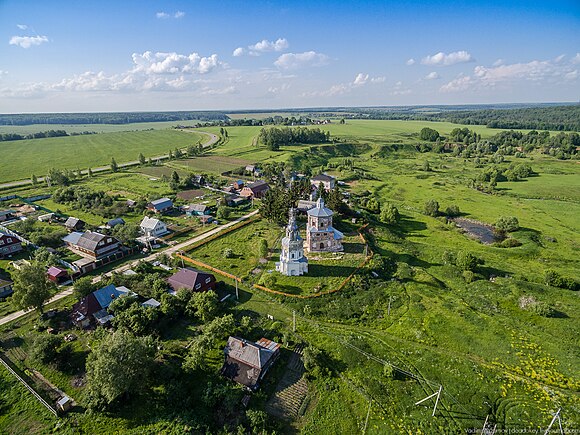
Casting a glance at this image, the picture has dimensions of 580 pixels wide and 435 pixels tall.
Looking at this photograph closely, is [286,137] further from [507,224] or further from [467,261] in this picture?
[467,261]

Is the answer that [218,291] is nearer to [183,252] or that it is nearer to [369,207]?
[183,252]

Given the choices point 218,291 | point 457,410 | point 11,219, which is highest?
point 11,219

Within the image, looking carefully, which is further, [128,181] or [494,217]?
[128,181]

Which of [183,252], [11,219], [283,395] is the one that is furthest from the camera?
[11,219]

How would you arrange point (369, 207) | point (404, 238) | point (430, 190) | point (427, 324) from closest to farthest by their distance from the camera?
1. point (427, 324)
2. point (404, 238)
3. point (369, 207)
4. point (430, 190)

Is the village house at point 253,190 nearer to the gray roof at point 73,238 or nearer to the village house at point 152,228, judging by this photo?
the village house at point 152,228

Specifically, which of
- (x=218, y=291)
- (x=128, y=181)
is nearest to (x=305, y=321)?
(x=218, y=291)

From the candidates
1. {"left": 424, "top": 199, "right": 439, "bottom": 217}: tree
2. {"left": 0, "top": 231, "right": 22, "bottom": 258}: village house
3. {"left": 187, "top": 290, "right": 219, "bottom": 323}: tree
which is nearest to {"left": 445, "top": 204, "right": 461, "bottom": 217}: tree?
{"left": 424, "top": 199, "right": 439, "bottom": 217}: tree
